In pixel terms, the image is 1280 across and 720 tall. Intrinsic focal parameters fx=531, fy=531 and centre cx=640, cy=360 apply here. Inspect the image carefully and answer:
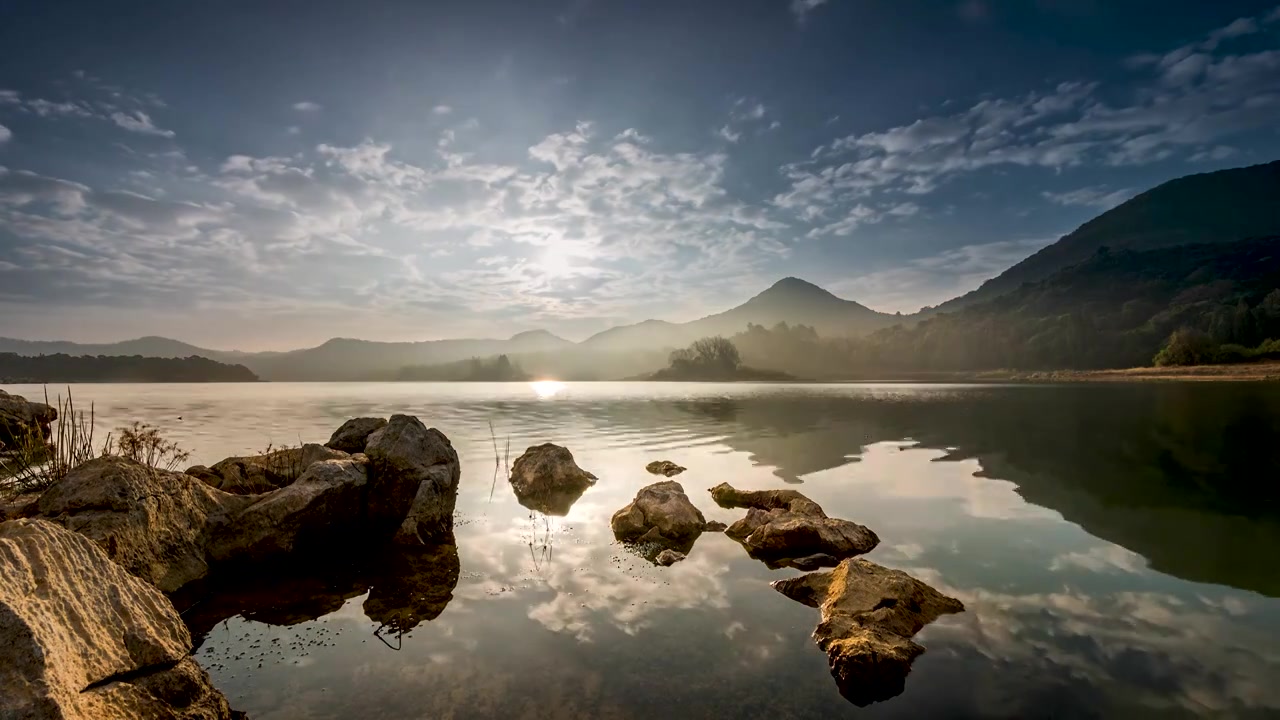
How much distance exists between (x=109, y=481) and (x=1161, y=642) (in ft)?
67.6

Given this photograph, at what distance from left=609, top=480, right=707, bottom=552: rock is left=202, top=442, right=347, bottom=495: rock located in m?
8.99

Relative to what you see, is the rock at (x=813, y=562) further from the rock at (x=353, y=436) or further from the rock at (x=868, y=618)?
the rock at (x=353, y=436)

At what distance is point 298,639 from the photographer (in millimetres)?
9664

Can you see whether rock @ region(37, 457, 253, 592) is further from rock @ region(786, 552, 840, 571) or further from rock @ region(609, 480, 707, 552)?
rock @ region(786, 552, 840, 571)

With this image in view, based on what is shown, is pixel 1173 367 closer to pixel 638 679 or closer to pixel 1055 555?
pixel 1055 555

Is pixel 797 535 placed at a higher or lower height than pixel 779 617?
higher

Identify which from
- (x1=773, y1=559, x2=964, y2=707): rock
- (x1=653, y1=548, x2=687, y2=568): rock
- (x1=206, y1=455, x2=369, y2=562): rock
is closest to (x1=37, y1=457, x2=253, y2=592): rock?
(x1=206, y1=455, x2=369, y2=562): rock

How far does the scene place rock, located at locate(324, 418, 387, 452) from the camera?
20312 mm

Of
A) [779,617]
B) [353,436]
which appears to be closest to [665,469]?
[353,436]

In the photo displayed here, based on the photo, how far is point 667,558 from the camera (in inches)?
556

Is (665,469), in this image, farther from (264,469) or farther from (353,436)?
(264,469)

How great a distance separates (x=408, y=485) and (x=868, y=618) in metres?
13.0

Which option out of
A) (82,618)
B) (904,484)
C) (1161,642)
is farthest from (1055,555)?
(82,618)

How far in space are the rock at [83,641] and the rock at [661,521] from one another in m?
10.4
